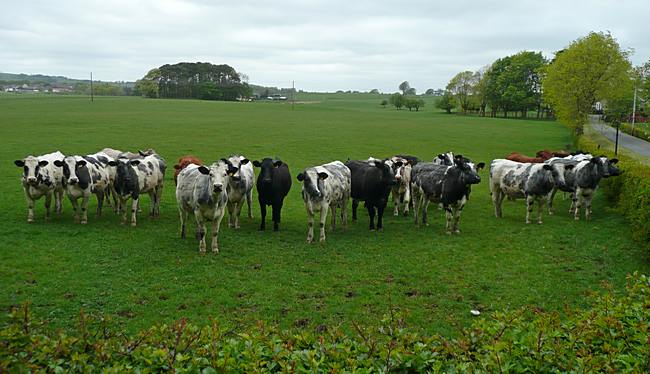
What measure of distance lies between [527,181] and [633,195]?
310 cm

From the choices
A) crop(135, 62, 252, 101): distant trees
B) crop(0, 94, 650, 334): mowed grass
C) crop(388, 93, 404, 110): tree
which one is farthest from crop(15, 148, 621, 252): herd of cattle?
crop(135, 62, 252, 101): distant trees

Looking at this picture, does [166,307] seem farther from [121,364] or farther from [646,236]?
[646,236]

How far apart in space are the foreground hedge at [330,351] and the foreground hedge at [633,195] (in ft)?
28.8

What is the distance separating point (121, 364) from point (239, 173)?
1052cm

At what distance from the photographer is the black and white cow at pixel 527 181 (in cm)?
1622

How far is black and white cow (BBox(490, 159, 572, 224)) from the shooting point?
53.2 ft

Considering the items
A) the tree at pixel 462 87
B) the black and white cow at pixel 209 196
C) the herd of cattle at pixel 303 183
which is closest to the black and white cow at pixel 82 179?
the herd of cattle at pixel 303 183

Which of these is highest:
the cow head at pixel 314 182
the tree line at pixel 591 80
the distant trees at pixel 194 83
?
the distant trees at pixel 194 83

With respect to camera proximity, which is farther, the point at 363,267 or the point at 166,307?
the point at 363,267

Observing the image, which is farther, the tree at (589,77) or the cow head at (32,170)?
the tree at (589,77)

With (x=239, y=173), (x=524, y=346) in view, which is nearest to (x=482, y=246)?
(x=239, y=173)

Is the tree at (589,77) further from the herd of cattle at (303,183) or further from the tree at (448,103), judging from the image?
the tree at (448,103)

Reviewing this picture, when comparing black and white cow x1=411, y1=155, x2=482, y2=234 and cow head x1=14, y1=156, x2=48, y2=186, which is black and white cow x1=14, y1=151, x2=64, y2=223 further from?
black and white cow x1=411, y1=155, x2=482, y2=234

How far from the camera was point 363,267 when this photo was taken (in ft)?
37.9
